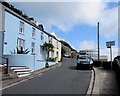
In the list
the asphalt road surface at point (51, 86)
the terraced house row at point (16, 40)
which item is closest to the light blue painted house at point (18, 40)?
the terraced house row at point (16, 40)

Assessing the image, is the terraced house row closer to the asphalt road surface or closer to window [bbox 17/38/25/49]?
window [bbox 17/38/25/49]

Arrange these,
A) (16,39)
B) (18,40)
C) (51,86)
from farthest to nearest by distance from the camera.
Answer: (18,40) < (16,39) < (51,86)

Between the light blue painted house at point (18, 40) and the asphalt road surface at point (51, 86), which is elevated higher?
the light blue painted house at point (18, 40)

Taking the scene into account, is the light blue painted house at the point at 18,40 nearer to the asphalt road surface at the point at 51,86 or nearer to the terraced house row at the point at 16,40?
the terraced house row at the point at 16,40

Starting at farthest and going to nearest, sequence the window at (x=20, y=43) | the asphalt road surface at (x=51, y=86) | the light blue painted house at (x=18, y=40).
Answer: the window at (x=20, y=43) < the light blue painted house at (x=18, y=40) < the asphalt road surface at (x=51, y=86)

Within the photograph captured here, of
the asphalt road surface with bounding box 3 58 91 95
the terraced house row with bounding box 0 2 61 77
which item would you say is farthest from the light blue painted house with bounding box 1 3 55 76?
the asphalt road surface with bounding box 3 58 91 95

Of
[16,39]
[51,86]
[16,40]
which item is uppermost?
[16,39]

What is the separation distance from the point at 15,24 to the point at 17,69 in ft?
24.0

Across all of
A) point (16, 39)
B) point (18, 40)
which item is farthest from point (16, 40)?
point (18, 40)

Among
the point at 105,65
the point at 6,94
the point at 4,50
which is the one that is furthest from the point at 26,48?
the point at 6,94

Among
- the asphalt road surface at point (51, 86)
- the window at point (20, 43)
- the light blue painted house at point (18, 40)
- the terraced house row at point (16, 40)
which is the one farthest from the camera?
the window at point (20, 43)

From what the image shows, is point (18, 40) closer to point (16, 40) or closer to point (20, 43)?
point (20, 43)

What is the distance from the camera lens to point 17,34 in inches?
1191

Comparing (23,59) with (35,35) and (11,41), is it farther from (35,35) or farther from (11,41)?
(35,35)
